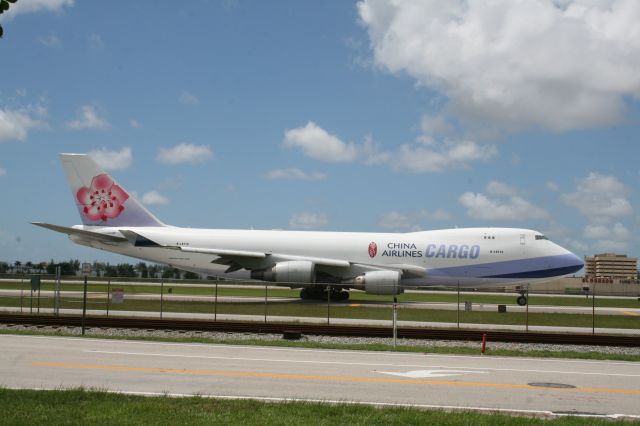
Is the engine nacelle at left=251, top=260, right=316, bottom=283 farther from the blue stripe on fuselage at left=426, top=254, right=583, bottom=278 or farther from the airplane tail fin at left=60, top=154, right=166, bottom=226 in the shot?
the airplane tail fin at left=60, top=154, right=166, bottom=226

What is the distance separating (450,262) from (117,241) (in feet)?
62.4

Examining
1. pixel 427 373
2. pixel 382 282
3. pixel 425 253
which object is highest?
pixel 425 253

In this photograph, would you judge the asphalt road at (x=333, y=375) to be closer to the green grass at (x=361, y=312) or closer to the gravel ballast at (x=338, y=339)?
the gravel ballast at (x=338, y=339)

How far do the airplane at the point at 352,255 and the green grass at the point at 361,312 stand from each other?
6.48 ft

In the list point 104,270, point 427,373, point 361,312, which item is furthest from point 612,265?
point 427,373

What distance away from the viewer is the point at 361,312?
31000mm

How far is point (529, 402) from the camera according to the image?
10.1 metres

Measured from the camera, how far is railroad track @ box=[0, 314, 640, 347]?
21.0 m

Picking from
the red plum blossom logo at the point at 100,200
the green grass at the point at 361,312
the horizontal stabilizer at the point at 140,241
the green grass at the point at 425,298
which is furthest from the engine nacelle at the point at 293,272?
the red plum blossom logo at the point at 100,200

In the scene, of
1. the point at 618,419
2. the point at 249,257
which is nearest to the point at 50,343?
the point at 618,419

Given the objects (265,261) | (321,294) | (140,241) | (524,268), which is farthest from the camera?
(140,241)

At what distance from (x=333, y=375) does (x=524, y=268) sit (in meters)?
26.2

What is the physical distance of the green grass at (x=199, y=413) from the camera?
8000mm

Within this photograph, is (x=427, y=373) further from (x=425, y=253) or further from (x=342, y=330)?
(x=425, y=253)
